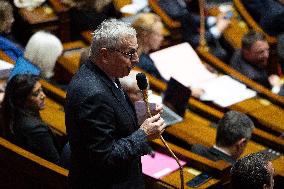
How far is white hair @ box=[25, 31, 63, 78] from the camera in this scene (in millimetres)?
2025

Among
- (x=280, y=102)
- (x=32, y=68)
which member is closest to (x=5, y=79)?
(x=32, y=68)

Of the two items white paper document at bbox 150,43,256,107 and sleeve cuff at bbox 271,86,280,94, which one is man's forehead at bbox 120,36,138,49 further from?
sleeve cuff at bbox 271,86,280,94

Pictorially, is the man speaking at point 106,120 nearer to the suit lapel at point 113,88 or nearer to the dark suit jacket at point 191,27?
the suit lapel at point 113,88

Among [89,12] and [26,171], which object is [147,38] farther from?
[26,171]

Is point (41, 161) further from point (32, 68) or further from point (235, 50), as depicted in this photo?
point (235, 50)

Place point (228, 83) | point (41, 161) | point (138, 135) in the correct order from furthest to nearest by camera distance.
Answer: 1. point (228, 83)
2. point (41, 161)
3. point (138, 135)

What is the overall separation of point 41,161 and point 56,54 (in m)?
0.68

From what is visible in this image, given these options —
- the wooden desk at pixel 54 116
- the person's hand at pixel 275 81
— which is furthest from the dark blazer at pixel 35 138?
the person's hand at pixel 275 81

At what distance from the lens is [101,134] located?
109 centimetres

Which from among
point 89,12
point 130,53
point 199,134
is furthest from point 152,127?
point 89,12

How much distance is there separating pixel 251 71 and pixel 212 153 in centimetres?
77

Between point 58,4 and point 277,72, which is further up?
point 58,4

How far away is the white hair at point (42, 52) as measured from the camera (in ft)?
6.64

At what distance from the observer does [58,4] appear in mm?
2645
